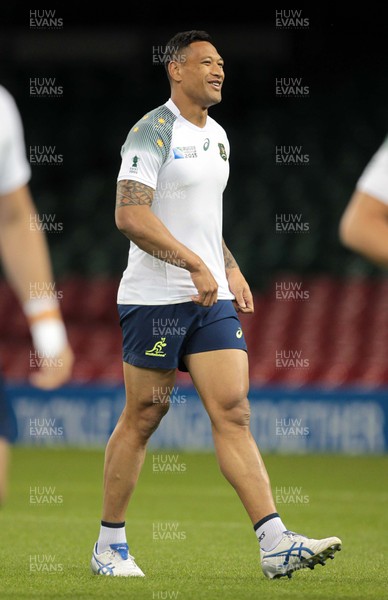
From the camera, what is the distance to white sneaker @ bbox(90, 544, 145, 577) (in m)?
6.58

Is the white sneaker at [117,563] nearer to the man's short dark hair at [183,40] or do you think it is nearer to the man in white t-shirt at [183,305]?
the man in white t-shirt at [183,305]

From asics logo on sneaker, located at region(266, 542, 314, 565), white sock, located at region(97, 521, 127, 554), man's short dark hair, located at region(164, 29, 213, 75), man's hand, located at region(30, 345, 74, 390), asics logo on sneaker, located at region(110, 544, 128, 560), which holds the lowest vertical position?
asics logo on sneaker, located at region(110, 544, 128, 560)

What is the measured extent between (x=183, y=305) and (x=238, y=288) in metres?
0.36

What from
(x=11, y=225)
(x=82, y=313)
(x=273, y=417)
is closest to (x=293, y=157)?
(x=82, y=313)

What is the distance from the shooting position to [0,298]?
19.3 metres

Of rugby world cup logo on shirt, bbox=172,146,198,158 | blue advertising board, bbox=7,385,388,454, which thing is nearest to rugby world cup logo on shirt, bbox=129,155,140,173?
rugby world cup logo on shirt, bbox=172,146,198,158

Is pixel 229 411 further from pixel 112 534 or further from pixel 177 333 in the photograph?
pixel 112 534

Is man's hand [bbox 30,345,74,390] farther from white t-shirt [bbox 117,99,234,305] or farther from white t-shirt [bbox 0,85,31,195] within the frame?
white t-shirt [bbox 117,99,234,305]

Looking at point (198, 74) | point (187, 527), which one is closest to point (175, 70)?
point (198, 74)

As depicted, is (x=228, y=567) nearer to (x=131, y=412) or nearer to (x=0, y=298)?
(x=131, y=412)

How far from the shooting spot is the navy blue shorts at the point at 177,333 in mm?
6316

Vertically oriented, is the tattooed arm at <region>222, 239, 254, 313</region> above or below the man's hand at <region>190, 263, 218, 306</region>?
below

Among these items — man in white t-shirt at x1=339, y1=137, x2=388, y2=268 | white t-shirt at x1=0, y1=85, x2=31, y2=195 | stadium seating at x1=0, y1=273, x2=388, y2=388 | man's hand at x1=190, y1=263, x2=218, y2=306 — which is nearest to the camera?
man in white t-shirt at x1=339, y1=137, x2=388, y2=268

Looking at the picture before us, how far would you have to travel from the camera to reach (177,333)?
6.32 metres
